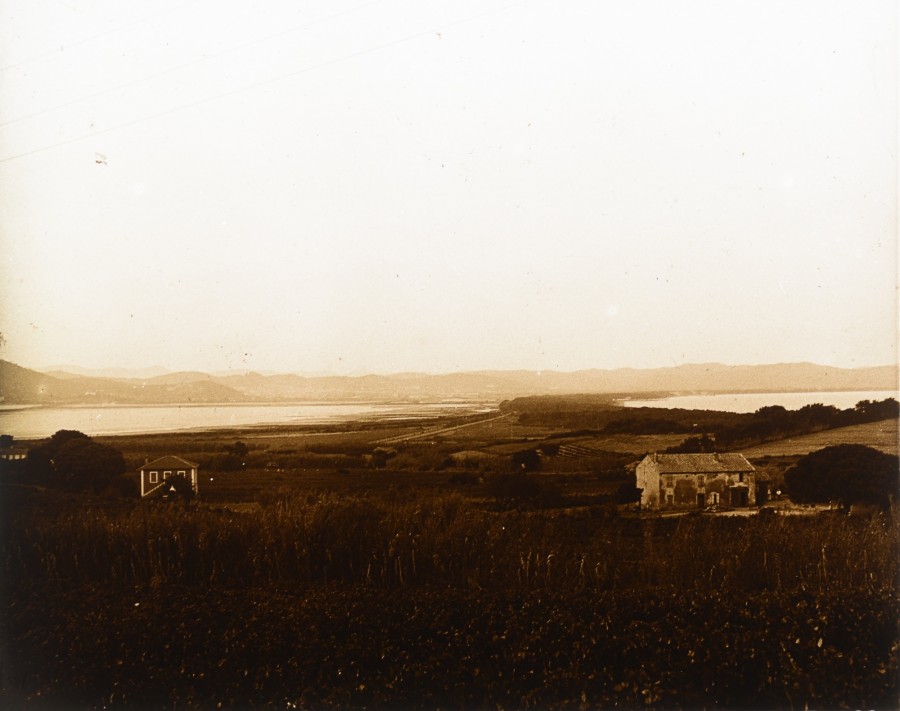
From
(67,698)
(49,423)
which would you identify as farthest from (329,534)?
(49,423)

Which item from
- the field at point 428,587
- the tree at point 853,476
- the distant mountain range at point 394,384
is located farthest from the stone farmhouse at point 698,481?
the distant mountain range at point 394,384

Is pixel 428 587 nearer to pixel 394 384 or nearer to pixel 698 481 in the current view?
pixel 394 384

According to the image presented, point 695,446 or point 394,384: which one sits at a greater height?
point 394,384

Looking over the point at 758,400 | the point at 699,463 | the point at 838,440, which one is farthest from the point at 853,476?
the point at 699,463

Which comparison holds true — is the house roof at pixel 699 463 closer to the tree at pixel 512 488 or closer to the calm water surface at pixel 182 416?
the tree at pixel 512 488

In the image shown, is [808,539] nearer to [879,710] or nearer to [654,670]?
[879,710]

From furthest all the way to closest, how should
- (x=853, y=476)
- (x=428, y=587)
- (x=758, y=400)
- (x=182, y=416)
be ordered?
(x=182, y=416)
(x=758, y=400)
(x=853, y=476)
(x=428, y=587)
